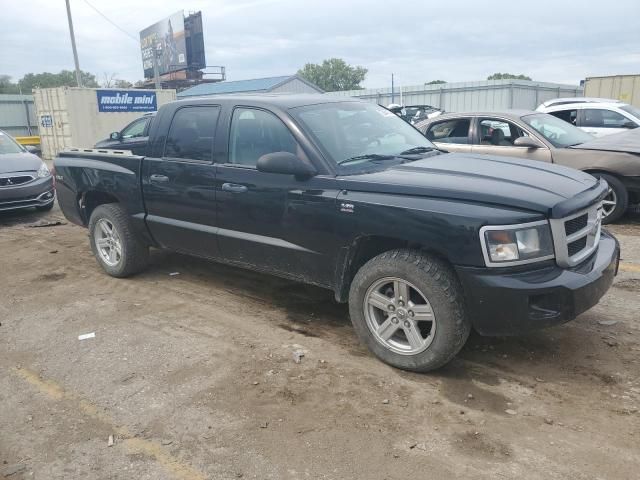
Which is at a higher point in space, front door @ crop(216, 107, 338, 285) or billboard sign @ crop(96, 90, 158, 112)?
billboard sign @ crop(96, 90, 158, 112)

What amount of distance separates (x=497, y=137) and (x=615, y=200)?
1764 mm

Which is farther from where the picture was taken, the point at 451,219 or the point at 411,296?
the point at 411,296

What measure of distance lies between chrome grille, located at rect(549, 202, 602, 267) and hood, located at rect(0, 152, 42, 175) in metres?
8.80

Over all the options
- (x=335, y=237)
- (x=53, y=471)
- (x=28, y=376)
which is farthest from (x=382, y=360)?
(x=28, y=376)

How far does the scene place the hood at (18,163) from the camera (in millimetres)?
9102

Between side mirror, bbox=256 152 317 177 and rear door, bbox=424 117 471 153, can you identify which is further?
rear door, bbox=424 117 471 153

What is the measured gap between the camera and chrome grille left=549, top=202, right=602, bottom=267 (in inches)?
125

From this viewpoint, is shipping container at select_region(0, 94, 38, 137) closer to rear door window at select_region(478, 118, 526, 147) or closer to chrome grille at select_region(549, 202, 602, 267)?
rear door window at select_region(478, 118, 526, 147)

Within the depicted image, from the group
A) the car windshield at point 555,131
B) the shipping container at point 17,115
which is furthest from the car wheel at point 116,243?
the shipping container at point 17,115

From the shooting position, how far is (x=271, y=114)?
4.29m

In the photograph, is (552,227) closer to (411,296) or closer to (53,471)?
(411,296)

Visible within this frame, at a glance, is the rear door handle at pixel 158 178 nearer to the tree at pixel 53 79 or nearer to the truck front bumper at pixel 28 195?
the truck front bumper at pixel 28 195

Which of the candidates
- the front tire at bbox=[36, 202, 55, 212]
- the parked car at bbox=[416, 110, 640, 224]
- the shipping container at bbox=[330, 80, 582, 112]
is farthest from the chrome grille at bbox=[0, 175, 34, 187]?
the shipping container at bbox=[330, 80, 582, 112]

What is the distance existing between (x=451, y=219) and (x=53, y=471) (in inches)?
99.0
